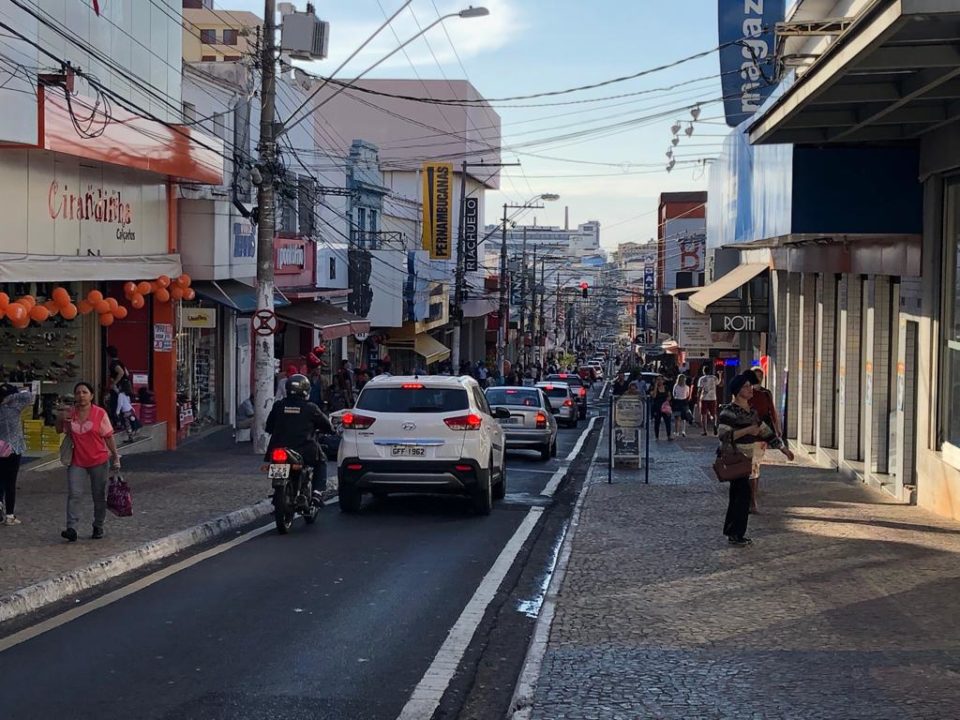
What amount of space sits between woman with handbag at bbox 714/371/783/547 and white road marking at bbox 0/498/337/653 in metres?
5.06

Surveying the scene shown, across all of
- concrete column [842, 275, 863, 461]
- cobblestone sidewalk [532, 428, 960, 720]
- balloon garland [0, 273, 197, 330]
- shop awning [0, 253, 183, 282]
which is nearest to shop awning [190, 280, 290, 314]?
balloon garland [0, 273, 197, 330]

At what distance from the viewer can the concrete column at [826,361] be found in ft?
75.6

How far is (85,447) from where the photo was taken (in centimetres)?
1233


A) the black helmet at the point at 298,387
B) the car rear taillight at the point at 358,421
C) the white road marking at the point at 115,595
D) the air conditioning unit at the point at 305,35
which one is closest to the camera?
the white road marking at the point at 115,595

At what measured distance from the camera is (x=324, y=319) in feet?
110

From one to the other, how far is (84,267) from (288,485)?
7.29 metres

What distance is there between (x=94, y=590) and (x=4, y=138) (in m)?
8.09

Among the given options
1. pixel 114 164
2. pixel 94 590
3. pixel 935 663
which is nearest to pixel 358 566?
pixel 94 590

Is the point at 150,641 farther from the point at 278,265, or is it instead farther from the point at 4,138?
the point at 278,265

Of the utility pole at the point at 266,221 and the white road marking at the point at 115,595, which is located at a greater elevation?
the utility pole at the point at 266,221

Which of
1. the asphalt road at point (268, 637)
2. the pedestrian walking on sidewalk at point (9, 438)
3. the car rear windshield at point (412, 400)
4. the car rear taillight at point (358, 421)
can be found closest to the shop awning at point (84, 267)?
the pedestrian walking on sidewalk at point (9, 438)

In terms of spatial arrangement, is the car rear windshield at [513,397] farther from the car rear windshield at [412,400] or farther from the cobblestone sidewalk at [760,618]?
the car rear windshield at [412,400]

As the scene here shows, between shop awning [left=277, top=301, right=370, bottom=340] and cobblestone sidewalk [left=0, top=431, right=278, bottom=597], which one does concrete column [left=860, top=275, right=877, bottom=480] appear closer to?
cobblestone sidewalk [left=0, top=431, right=278, bottom=597]

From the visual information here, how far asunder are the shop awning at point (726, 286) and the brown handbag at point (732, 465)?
16.6m
